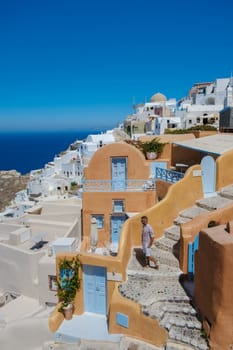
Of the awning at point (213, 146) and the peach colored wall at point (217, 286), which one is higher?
the awning at point (213, 146)

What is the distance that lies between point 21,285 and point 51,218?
231 inches

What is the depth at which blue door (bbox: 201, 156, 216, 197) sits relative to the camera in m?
11.9

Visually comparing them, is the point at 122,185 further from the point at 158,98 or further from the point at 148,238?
the point at 158,98

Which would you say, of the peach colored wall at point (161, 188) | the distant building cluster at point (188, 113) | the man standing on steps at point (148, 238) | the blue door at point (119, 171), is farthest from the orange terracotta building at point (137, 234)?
the distant building cluster at point (188, 113)

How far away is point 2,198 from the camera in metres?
59.1

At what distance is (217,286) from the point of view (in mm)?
6371

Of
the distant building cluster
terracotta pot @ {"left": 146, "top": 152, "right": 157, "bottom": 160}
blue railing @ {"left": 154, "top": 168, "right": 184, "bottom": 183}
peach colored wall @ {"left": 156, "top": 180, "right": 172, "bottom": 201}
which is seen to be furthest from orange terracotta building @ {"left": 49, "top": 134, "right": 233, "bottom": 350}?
the distant building cluster

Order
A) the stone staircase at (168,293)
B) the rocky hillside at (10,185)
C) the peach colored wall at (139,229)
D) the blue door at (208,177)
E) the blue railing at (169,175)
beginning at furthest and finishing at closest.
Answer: the rocky hillside at (10,185) → the blue railing at (169,175) → the blue door at (208,177) → the peach colored wall at (139,229) → the stone staircase at (168,293)

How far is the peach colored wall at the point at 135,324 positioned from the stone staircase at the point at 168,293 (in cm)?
15

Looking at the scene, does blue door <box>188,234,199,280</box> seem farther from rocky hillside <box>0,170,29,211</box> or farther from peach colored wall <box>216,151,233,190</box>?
rocky hillside <box>0,170,29,211</box>

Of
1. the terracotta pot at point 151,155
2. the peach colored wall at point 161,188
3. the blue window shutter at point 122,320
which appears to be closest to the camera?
the blue window shutter at point 122,320

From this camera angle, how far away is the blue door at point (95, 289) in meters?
8.49

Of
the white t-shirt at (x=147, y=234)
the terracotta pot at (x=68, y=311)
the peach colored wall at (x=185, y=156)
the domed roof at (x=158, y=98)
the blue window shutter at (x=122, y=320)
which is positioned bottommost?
the terracotta pot at (x=68, y=311)

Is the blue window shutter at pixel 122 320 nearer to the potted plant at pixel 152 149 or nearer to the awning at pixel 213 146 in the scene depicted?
the awning at pixel 213 146
